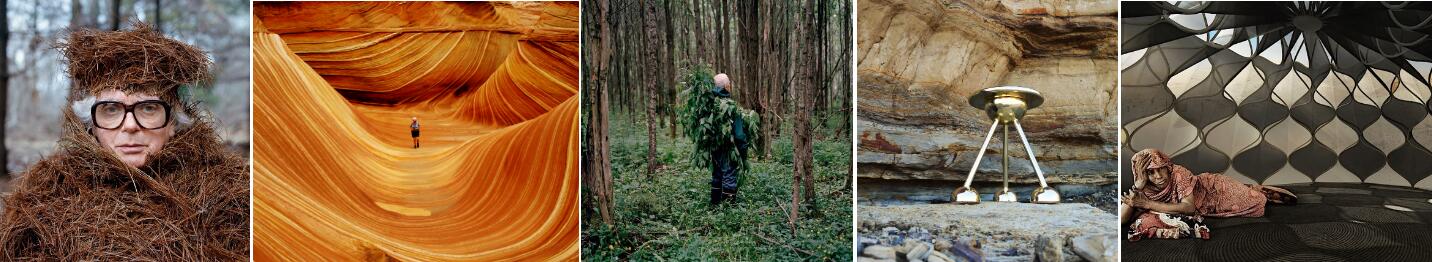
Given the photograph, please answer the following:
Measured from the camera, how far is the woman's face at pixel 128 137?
4.12 meters

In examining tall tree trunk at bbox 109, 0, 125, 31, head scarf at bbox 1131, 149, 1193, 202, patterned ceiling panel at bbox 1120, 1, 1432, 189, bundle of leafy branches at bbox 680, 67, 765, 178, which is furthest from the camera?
tall tree trunk at bbox 109, 0, 125, 31

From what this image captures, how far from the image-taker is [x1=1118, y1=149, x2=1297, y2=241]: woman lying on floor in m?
3.97

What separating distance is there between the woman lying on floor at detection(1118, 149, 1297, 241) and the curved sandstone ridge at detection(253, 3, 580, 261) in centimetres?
286

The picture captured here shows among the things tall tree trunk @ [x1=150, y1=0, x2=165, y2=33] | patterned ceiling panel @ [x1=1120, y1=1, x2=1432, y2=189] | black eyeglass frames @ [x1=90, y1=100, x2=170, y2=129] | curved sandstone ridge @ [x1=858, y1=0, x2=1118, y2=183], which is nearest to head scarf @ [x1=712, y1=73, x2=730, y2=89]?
curved sandstone ridge @ [x1=858, y1=0, x2=1118, y2=183]

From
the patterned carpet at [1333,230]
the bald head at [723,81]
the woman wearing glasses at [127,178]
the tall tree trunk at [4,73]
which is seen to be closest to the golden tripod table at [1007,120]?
the patterned carpet at [1333,230]

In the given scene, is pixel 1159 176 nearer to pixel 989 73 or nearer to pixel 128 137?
pixel 989 73

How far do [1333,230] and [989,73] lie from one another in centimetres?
182

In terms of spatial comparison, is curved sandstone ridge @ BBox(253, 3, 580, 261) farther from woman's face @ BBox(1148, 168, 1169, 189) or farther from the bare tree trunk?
woman's face @ BBox(1148, 168, 1169, 189)

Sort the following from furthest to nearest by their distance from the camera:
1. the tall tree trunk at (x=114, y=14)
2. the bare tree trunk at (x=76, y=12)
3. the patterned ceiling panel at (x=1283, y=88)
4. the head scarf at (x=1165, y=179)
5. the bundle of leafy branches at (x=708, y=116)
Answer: the bare tree trunk at (x=76, y=12)
the tall tree trunk at (x=114, y=14)
the bundle of leafy branches at (x=708, y=116)
the head scarf at (x=1165, y=179)
the patterned ceiling panel at (x=1283, y=88)

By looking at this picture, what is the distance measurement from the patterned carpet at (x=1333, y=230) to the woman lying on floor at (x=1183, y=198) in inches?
2.1

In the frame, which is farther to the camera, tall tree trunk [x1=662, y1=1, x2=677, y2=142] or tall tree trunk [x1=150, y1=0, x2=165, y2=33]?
tall tree trunk [x1=150, y1=0, x2=165, y2=33]

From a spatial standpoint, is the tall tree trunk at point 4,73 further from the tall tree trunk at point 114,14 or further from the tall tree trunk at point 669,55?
the tall tree trunk at point 669,55

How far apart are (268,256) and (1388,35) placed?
5.69 meters

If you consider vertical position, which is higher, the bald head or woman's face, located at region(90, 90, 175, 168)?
the bald head
